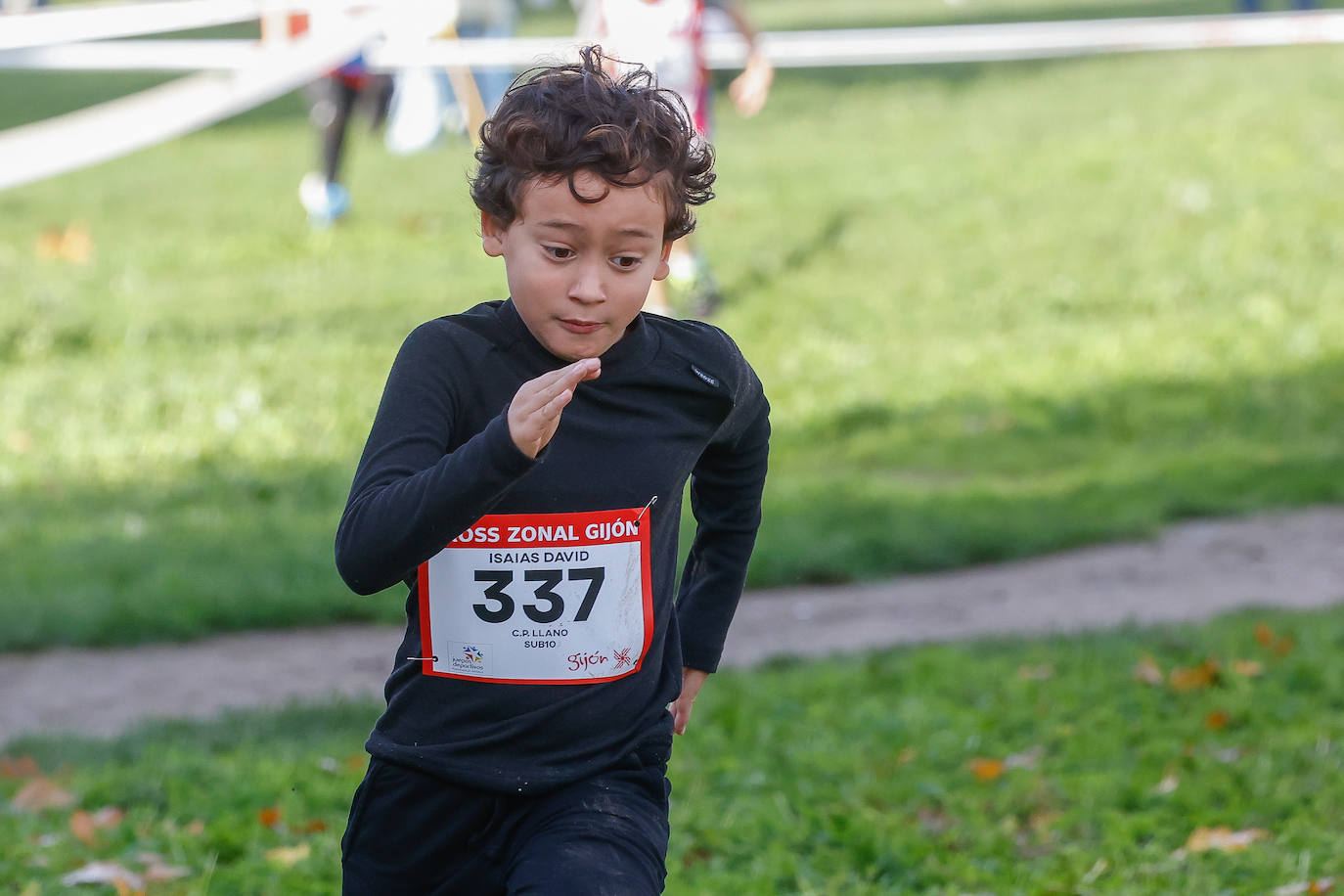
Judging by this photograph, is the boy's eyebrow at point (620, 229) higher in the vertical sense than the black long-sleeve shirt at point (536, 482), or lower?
higher

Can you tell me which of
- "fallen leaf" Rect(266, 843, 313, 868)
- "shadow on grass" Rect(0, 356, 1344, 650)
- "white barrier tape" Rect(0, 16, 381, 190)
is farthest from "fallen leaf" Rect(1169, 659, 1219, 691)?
"white barrier tape" Rect(0, 16, 381, 190)

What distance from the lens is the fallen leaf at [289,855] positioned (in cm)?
399

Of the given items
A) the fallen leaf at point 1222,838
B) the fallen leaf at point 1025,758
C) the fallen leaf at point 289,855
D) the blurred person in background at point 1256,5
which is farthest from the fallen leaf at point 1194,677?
the blurred person in background at point 1256,5

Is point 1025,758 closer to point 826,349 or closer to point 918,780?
point 918,780

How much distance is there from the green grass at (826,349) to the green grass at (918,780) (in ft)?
4.57

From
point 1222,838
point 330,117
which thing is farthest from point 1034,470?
point 330,117

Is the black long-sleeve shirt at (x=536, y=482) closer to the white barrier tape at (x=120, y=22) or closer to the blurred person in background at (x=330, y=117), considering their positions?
the white barrier tape at (x=120, y=22)

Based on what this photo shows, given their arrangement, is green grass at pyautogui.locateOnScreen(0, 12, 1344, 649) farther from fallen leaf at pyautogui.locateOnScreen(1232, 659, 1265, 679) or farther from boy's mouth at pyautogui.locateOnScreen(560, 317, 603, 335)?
boy's mouth at pyautogui.locateOnScreen(560, 317, 603, 335)

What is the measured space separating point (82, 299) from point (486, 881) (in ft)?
30.2

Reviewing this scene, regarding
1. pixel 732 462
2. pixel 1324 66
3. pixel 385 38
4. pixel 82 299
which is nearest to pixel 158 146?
pixel 385 38

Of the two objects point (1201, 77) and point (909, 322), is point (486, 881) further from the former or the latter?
point (1201, 77)

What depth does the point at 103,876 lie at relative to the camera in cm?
388

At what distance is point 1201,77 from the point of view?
20641 mm

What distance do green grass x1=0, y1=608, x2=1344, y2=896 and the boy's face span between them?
1.90 metres
